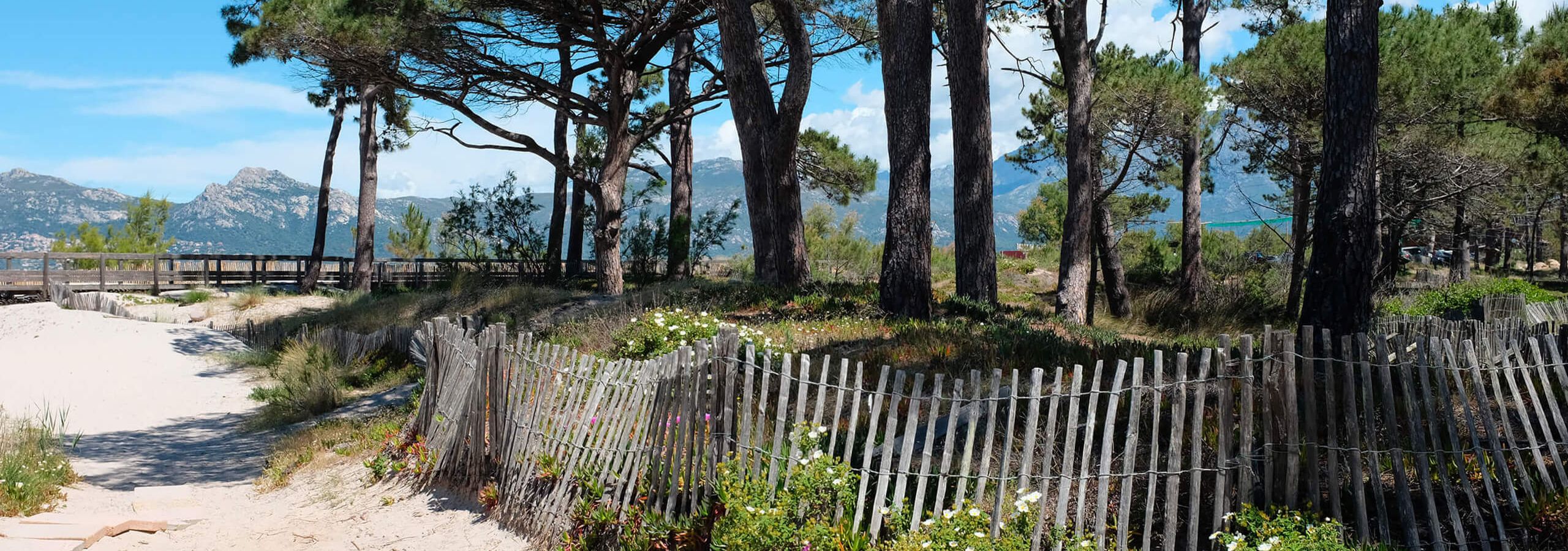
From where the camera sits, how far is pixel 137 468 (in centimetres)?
1008

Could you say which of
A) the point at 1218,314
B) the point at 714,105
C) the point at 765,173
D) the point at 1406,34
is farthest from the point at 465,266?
the point at 1406,34

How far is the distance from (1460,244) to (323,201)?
3400cm

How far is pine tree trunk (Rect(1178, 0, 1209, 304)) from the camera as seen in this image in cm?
1980

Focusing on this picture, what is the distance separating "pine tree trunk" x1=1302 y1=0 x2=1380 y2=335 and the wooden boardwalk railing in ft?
61.2

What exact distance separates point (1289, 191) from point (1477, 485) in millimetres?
29033

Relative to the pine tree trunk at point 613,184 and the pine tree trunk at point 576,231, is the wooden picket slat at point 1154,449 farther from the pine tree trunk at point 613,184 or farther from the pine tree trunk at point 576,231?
the pine tree trunk at point 576,231

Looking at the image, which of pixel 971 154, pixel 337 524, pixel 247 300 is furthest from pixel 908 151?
pixel 247 300

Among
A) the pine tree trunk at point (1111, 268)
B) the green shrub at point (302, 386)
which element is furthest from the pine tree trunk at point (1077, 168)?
the green shrub at point (302, 386)

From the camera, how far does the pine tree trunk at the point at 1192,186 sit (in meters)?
19.8

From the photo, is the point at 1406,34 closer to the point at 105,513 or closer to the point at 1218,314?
the point at 1218,314

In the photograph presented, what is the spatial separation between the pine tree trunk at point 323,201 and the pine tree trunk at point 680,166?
10868 mm

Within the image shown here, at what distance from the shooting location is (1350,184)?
7520 millimetres

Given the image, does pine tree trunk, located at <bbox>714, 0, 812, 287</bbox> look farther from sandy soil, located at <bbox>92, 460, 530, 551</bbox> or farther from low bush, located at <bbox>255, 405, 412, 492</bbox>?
sandy soil, located at <bbox>92, 460, 530, 551</bbox>

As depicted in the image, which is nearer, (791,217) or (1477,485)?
(1477,485)
